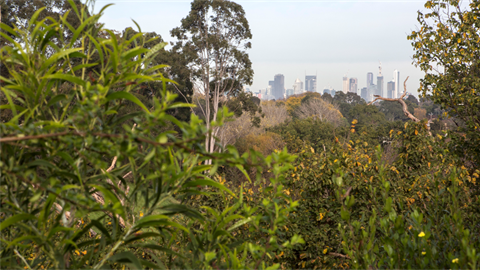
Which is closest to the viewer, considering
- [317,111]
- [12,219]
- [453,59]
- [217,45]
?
[12,219]

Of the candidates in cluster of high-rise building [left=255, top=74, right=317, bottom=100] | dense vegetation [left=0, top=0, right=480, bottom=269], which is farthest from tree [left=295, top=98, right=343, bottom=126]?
cluster of high-rise building [left=255, top=74, right=317, bottom=100]

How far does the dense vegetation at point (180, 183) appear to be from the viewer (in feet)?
2.81

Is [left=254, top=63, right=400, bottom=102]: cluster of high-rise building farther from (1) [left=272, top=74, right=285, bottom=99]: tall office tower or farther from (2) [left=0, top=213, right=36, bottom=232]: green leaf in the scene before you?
A: (2) [left=0, top=213, right=36, bottom=232]: green leaf

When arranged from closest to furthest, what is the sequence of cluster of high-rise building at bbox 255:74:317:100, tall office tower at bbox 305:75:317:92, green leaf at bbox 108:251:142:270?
green leaf at bbox 108:251:142:270, cluster of high-rise building at bbox 255:74:317:100, tall office tower at bbox 305:75:317:92

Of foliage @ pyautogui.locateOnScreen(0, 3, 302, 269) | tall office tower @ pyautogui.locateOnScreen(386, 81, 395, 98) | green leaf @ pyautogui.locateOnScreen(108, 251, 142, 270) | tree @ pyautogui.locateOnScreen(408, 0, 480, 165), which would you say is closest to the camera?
foliage @ pyautogui.locateOnScreen(0, 3, 302, 269)

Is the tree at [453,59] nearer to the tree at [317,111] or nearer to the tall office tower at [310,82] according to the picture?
the tree at [317,111]

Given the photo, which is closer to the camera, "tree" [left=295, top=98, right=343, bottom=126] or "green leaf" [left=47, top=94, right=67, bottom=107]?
"green leaf" [left=47, top=94, right=67, bottom=107]

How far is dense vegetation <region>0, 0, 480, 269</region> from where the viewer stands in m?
0.86

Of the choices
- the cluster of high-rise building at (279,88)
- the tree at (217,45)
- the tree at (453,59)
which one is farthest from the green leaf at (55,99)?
the cluster of high-rise building at (279,88)

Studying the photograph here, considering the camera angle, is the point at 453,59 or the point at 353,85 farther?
the point at 353,85

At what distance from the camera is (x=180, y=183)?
39.3 inches

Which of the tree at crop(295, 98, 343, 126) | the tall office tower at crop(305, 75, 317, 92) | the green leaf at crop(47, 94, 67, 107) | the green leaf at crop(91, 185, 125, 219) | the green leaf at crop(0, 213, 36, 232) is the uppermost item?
the tall office tower at crop(305, 75, 317, 92)

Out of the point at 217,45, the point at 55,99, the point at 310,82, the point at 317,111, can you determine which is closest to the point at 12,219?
→ the point at 55,99

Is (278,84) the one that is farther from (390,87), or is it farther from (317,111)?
(317,111)
